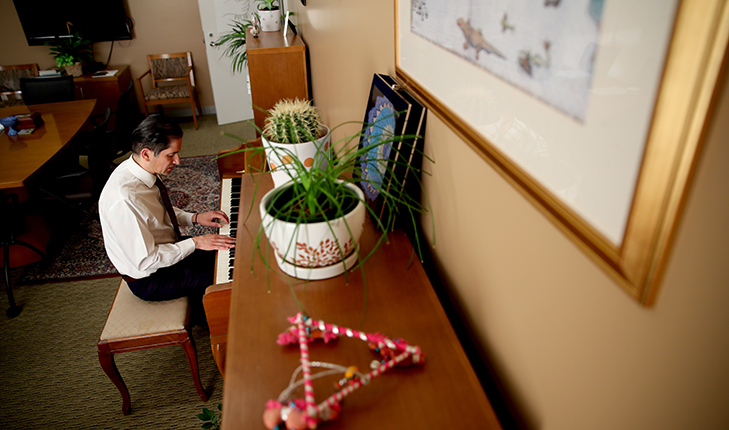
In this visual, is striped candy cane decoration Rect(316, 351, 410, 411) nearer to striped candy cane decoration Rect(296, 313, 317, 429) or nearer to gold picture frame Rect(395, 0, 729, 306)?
striped candy cane decoration Rect(296, 313, 317, 429)

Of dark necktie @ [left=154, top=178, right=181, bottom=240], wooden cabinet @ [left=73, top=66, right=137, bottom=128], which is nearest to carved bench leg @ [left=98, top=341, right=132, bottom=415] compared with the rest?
dark necktie @ [left=154, top=178, right=181, bottom=240]

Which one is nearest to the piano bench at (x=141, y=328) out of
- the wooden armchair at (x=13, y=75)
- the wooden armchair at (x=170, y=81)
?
the wooden armchair at (x=170, y=81)

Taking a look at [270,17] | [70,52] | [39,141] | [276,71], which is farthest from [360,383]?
[70,52]

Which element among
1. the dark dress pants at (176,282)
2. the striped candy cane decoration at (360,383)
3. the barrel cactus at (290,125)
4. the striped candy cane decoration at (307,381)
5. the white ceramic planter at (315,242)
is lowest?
the dark dress pants at (176,282)

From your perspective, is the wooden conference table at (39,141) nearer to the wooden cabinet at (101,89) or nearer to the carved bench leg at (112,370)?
the wooden cabinet at (101,89)

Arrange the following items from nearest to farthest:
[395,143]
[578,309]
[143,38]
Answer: [578,309], [395,143], [143,38]

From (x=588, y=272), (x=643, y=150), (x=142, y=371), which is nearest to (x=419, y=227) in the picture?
(x=588, y=272)

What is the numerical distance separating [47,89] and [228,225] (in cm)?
366

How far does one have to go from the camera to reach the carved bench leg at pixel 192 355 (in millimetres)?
1815

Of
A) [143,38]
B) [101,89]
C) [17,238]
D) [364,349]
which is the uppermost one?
[143,38]

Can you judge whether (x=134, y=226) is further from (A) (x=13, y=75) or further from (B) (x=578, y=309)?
(A) (x=13, y=75)

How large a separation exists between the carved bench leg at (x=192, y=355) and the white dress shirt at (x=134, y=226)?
34 centimetres

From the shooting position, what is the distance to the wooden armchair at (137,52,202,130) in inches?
213

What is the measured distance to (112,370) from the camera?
1.83 metres
